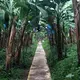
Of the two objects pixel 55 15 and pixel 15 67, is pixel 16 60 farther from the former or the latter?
pixel 55 15

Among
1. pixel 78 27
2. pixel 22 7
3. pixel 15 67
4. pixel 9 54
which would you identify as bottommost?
pixel 15 67

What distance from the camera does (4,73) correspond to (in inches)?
383

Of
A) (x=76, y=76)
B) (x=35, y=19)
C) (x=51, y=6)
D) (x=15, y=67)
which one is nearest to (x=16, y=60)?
(x=15, y=67)

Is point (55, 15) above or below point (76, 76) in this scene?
above

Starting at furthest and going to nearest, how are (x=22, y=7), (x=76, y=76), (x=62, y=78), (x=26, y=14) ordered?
(x=26, y=14), (x=22, y=7), (x=62, y=78), (x=76, y=76)

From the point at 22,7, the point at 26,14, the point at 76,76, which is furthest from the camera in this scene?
the point at 26,14

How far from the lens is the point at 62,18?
13070 millimetres

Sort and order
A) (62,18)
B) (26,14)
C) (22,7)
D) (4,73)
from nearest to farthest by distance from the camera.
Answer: (4,73) → (22,7) → (26,14) → (62,18)

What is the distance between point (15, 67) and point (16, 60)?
0.43 metres

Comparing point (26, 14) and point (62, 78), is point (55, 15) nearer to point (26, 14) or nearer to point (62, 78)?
point (26, 14)

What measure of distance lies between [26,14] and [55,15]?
1748 millimetres

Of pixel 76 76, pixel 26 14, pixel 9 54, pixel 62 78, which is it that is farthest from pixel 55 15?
pixel 76 76

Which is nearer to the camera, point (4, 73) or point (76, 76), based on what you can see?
point (76, 76)

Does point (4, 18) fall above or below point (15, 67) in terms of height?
above
